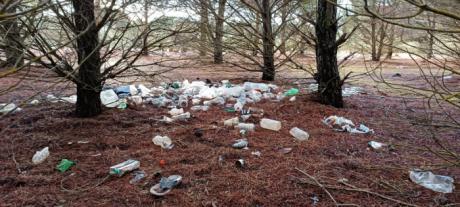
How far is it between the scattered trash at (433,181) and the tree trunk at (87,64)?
3.08 meters

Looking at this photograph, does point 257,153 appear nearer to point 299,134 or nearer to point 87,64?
point 299,134

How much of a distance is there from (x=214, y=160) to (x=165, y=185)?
1.88ft

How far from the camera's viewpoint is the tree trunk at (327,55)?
432 cm

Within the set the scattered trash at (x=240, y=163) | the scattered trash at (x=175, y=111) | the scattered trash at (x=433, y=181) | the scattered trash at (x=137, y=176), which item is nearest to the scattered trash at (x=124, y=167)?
the scattered trash at (x=137, y=176)

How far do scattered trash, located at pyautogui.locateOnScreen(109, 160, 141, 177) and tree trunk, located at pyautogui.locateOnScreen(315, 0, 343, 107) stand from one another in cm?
283

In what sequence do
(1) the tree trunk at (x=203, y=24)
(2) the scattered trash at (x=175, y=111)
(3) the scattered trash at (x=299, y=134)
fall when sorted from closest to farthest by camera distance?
(3) the scattered trash at (x=299, y=134) < (2) the scattered trash at (x=175, y=111) < (1) the tree trunk at (x=203, y=24)

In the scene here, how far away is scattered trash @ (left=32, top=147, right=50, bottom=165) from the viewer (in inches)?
110

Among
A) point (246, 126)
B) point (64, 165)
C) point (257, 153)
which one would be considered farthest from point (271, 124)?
point (64, 165)

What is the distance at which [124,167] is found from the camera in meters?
2.62

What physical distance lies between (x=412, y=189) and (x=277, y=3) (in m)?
5.25

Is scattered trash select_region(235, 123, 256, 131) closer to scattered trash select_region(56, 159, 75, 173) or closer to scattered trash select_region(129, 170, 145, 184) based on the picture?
scattered trash select_region(129, 170, 145, 184)

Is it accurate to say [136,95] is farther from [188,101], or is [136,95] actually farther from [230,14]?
[230,14]

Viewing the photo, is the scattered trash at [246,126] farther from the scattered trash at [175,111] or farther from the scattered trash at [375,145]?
the scattered trash at [375,145]

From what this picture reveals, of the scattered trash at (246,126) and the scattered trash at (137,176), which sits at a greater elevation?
the scattered trash at (246,126)
